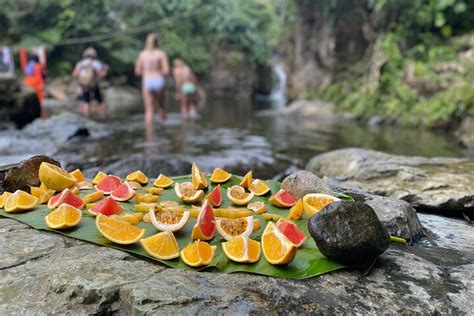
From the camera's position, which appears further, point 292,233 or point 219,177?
point 219,177

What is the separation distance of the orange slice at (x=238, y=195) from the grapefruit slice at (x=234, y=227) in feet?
→ 1.57

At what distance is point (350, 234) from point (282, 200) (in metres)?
1.01

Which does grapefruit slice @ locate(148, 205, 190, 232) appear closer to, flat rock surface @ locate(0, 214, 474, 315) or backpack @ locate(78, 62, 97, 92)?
flat rock surface @ locate(0, 214, 474, 315)

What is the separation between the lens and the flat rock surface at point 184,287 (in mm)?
2107

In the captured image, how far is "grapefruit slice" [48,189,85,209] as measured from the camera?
306 cm

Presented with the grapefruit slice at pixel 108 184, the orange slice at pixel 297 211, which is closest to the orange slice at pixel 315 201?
the orange slice at pixel 297 211

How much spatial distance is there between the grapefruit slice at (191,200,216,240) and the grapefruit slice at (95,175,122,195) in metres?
1.04

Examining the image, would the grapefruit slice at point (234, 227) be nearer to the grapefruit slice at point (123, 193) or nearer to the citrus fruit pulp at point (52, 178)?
the grapefruit slice at point (123, 193)

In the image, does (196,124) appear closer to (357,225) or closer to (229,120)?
(229,120)

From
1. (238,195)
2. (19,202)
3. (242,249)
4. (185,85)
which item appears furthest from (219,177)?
(185,85)

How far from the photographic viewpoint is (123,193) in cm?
341

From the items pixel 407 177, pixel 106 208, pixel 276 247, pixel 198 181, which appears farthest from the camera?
pixel 407 177

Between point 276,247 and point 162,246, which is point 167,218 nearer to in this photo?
point 162,246

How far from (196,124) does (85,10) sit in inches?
586
